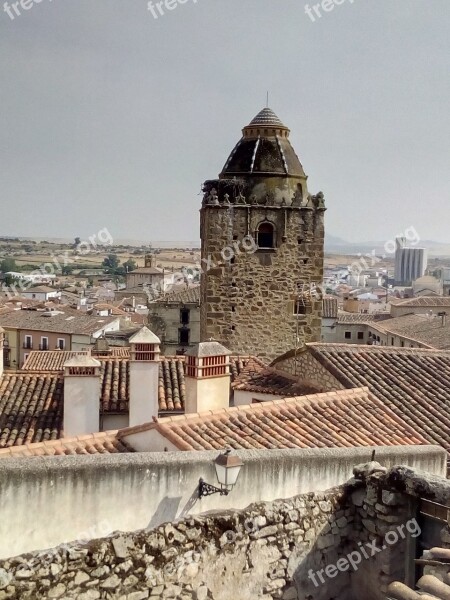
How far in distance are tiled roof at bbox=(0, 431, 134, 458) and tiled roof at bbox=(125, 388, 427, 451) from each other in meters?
0.17

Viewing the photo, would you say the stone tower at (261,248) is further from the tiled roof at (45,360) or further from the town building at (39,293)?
the town building at (39,293)

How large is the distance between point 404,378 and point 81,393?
18.2ft

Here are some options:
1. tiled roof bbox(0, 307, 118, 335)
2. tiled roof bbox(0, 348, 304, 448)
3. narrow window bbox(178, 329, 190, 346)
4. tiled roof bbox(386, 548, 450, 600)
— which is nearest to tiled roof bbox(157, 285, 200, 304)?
narrow window bbox(178, 329, 190, 346)

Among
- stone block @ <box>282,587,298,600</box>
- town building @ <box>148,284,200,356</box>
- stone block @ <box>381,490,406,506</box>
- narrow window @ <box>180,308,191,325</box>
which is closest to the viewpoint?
stone block @ <box>282,587,298,600</box>

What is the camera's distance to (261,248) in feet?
57.3

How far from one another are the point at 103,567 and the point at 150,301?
32.4 metres

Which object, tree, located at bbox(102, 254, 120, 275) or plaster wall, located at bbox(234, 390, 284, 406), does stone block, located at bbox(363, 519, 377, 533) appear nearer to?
plaster wall, located at bbox(234, 390, 284, 406)

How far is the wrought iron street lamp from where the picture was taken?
5848 millimetres

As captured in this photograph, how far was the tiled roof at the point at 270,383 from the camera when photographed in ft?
40.9

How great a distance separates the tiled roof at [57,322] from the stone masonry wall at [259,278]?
28182 mm

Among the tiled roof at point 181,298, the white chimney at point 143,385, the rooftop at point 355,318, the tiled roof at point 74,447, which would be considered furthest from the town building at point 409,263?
the tiled roof at point 74,447

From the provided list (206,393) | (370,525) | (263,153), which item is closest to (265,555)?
(370,525)

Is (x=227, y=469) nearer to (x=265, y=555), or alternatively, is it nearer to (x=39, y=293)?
(x=265, y=555)

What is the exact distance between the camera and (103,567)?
17.2 feet
